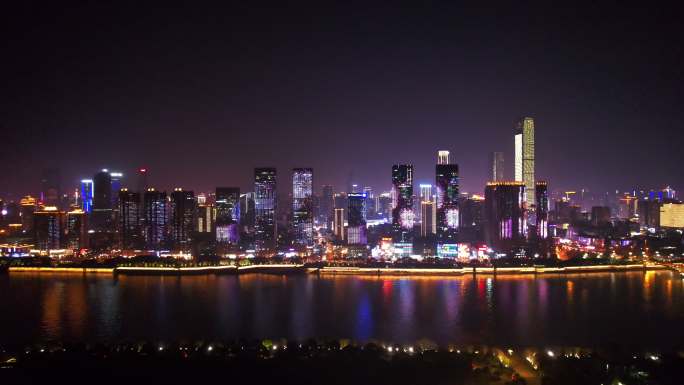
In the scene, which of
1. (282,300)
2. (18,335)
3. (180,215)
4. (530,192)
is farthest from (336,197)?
(18,335)

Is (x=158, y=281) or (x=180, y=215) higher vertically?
(x=180, y=215)

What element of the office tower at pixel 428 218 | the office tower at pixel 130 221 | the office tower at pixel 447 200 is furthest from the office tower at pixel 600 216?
the office tower at pixel 130 221

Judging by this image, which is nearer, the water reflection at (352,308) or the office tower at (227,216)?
the water reflection at (352,308)

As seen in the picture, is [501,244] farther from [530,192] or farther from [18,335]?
[18,335]

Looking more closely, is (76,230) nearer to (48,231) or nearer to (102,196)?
(48,231)

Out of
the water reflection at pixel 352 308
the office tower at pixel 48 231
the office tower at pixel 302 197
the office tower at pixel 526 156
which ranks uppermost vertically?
the office tower at pixel 526 156

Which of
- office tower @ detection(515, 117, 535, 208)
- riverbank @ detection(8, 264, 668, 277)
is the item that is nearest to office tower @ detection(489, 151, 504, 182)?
office tower @ detection(515, 117, 535, 208)

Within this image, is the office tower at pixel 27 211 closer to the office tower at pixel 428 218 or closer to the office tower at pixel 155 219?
the office tower at pixel 155 219
